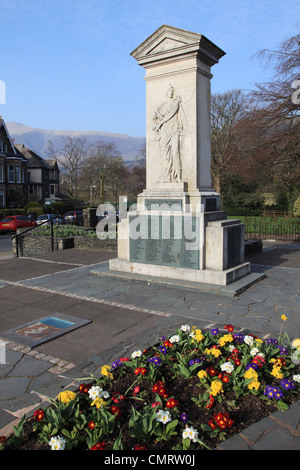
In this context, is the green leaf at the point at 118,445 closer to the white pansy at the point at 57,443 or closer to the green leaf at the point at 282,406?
the white pansy at the point at 57,443

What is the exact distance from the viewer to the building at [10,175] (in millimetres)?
43719

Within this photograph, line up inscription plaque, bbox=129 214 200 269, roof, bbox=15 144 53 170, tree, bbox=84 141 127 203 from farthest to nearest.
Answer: roof, bbox=15 144 53 170 → tree, bbox=84 141 127 203 → inscription plaque, bbox=129 214 200 269

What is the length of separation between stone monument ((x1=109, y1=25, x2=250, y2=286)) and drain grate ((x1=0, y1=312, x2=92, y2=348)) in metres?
2.73

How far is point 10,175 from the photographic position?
46.3 metres

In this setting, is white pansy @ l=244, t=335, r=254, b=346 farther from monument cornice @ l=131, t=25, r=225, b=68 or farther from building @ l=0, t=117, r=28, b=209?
building @ l=0, t=117, r=28, b=209

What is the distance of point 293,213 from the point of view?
2573cm

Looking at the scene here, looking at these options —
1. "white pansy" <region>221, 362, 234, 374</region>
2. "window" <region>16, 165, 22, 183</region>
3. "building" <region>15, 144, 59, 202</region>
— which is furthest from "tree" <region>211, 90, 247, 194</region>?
"white pansy" <region>221, 362, 234, 374</region>

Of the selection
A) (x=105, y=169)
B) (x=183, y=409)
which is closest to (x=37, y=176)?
(x=105, y=169)

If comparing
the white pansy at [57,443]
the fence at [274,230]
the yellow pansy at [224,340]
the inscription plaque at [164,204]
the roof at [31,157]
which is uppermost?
the roof at [31,157]

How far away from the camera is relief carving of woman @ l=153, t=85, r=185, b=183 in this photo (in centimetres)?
751

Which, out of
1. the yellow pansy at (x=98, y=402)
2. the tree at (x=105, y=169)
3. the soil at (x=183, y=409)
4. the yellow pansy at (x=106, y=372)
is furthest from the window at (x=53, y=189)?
the yellow pansy at (x=98, y=402)

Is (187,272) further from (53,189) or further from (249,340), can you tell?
(53,189)
